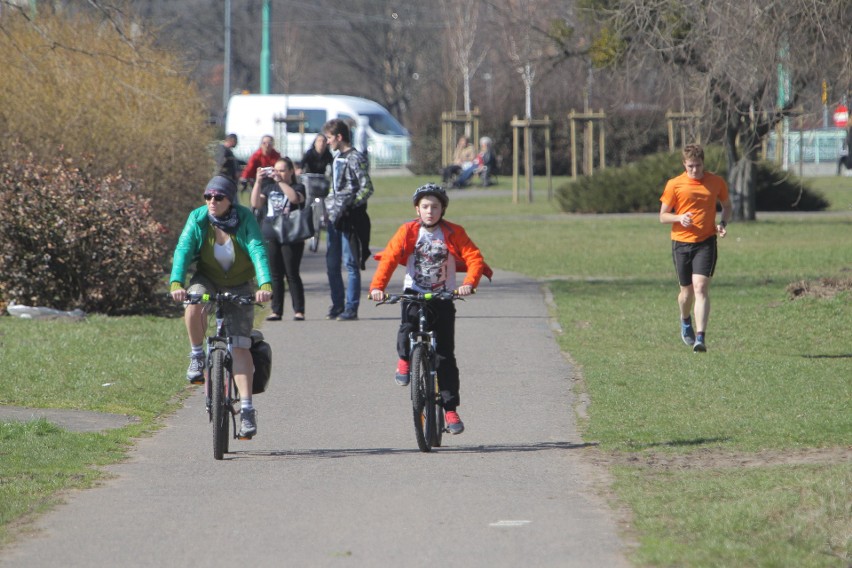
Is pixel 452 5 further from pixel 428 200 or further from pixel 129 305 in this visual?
pixel 428 200

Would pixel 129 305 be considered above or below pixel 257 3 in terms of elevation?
below

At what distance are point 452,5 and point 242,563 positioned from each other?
188ft

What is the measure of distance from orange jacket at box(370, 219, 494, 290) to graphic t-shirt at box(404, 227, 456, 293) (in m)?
0.03

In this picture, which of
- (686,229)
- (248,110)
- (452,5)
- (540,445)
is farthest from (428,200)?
(452,5)

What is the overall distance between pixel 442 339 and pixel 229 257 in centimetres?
125

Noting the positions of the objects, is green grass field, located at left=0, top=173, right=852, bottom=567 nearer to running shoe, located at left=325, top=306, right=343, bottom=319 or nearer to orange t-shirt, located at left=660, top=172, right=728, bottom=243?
orange t-shirt, located at left=660, top=172, right=728, bottom=243

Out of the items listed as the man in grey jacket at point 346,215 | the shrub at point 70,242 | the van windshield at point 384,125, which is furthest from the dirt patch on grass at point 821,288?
the van windshield at point 384,125

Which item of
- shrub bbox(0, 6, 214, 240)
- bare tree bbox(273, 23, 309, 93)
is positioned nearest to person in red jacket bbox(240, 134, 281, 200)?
shrub bbox(0, 6, 214, 240)

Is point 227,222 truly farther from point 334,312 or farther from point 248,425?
point 334,312

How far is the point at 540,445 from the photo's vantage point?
26.2ft

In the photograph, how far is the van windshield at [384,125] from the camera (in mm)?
55531

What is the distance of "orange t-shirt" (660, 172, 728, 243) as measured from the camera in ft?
38.2

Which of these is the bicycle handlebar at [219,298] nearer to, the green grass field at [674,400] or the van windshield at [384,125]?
the green grass field at [674,400]

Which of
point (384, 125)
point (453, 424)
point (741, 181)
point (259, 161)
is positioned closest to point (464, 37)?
point (384, 125)
